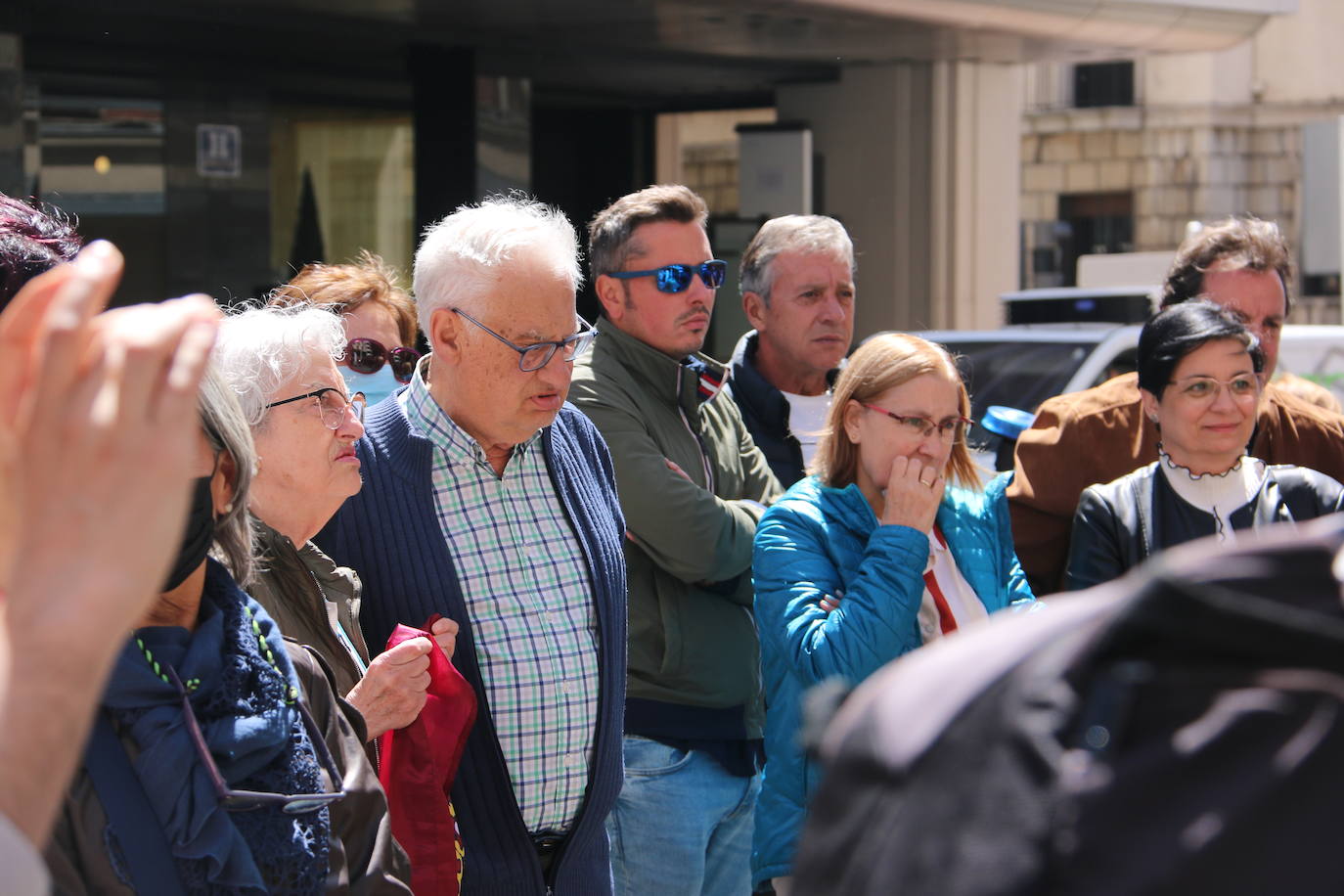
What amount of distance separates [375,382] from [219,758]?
2972mm

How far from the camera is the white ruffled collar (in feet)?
11.9

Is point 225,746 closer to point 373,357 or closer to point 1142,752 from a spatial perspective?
point 1142,752

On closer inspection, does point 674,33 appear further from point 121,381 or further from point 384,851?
point 121,381

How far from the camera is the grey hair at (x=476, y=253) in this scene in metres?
3.14

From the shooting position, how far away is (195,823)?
6.00 ft

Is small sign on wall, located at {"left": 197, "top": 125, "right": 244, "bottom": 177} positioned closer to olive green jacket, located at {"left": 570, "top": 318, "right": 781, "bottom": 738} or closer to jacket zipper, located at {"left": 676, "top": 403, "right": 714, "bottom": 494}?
olive green jacket, located at {"left": 570, "top": 318, "right": 781, "bottom": 738}

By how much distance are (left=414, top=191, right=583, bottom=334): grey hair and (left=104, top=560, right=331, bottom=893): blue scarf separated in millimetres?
1164

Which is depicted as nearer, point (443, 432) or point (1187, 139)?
point (443, 432)

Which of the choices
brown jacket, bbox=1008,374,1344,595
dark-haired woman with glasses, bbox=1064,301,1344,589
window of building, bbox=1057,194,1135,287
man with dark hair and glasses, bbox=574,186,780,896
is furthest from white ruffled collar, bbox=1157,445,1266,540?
window of building, bbox=1057,194,1135,287

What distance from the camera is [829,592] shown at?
3234mm

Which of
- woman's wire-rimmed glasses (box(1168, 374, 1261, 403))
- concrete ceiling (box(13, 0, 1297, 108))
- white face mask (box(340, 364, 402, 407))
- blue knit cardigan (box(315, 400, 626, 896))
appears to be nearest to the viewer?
blue knit cardigan (box(315, 400, 626, 896))

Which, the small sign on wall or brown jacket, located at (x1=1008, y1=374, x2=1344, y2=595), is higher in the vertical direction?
the small sign on wall

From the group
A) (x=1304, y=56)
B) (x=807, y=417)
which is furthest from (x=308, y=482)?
(x=1304, y=56)

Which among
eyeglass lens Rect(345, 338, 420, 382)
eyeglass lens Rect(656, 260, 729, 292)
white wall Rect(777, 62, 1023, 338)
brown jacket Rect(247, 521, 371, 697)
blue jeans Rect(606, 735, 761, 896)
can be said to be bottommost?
blue jeans Rect(606, 735, 761, 896)
